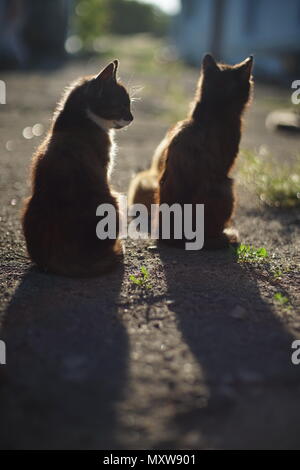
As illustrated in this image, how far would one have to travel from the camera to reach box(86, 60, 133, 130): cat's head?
352cm

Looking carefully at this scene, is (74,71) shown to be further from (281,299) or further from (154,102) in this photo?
(281,299)

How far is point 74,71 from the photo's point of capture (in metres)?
17.8

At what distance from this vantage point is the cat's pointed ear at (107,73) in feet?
11.6

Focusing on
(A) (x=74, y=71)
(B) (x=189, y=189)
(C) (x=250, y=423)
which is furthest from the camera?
(A) (x=74, y=71)

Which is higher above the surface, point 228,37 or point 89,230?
point 228,37

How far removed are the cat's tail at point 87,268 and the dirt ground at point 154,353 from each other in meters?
0.05

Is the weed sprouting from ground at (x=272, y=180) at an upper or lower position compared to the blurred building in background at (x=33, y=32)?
lower

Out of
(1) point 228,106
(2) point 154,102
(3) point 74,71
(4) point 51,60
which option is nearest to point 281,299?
(1) point 228,106

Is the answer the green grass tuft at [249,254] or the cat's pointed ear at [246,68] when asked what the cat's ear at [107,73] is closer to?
the cat's pointed ear at [246,68]

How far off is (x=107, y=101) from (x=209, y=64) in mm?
983

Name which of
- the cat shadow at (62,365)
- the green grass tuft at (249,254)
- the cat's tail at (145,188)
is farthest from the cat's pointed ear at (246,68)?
the cat shadow at (62,365)

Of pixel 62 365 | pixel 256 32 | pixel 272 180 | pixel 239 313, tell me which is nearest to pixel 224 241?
pixel 239 313

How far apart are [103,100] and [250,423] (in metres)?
2.41

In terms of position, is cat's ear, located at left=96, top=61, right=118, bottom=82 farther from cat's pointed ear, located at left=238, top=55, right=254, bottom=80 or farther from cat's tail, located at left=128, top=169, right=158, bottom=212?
cat's tail, located at left=128, top=169, right=158, bottom=212
